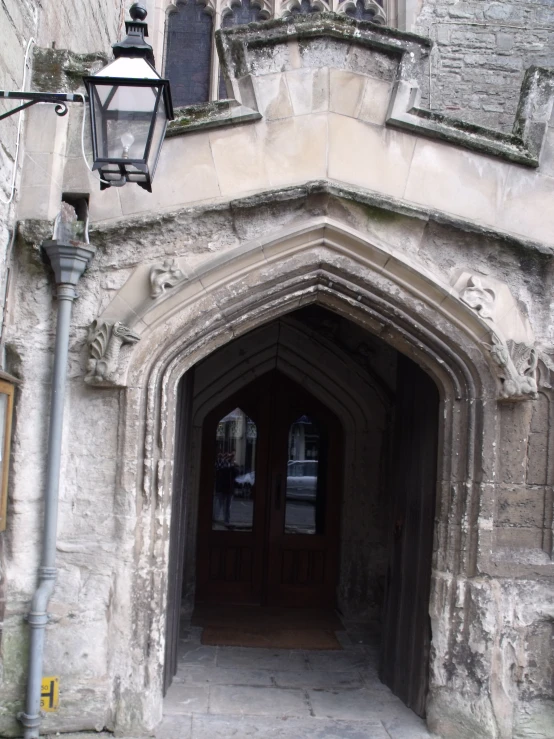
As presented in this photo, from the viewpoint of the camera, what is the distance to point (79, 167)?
3.71 metres

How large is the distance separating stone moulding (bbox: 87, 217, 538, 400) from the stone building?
0.01m

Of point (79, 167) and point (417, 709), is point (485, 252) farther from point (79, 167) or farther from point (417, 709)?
point (417, 709)

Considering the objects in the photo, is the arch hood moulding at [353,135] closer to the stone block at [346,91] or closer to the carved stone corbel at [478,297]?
the stone block at [346,91]

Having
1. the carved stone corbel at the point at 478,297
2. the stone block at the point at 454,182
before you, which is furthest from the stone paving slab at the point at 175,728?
the stone block at the point at 454,182

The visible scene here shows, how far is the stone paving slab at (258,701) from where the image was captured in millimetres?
3973

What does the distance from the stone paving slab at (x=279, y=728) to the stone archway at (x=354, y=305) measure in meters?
0.30

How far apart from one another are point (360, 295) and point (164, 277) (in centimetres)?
99

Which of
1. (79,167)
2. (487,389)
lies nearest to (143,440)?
(79,167)

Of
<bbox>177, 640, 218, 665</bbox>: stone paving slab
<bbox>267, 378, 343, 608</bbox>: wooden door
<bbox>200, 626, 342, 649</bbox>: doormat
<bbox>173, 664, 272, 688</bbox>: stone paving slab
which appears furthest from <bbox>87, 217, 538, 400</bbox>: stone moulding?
<bbox>267, 378, 343, 608</bbox>: wooden door

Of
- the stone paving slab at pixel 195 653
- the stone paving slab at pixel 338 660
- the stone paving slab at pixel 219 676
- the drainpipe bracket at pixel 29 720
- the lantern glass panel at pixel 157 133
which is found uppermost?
the lantern glass panel at pixel 157 133

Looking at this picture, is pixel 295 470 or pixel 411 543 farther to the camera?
pixel 295 470

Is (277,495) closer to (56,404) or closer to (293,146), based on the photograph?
(56,404)

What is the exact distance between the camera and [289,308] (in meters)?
3.90

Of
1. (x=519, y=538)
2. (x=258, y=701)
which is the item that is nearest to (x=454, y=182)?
(x=519, y=538)
